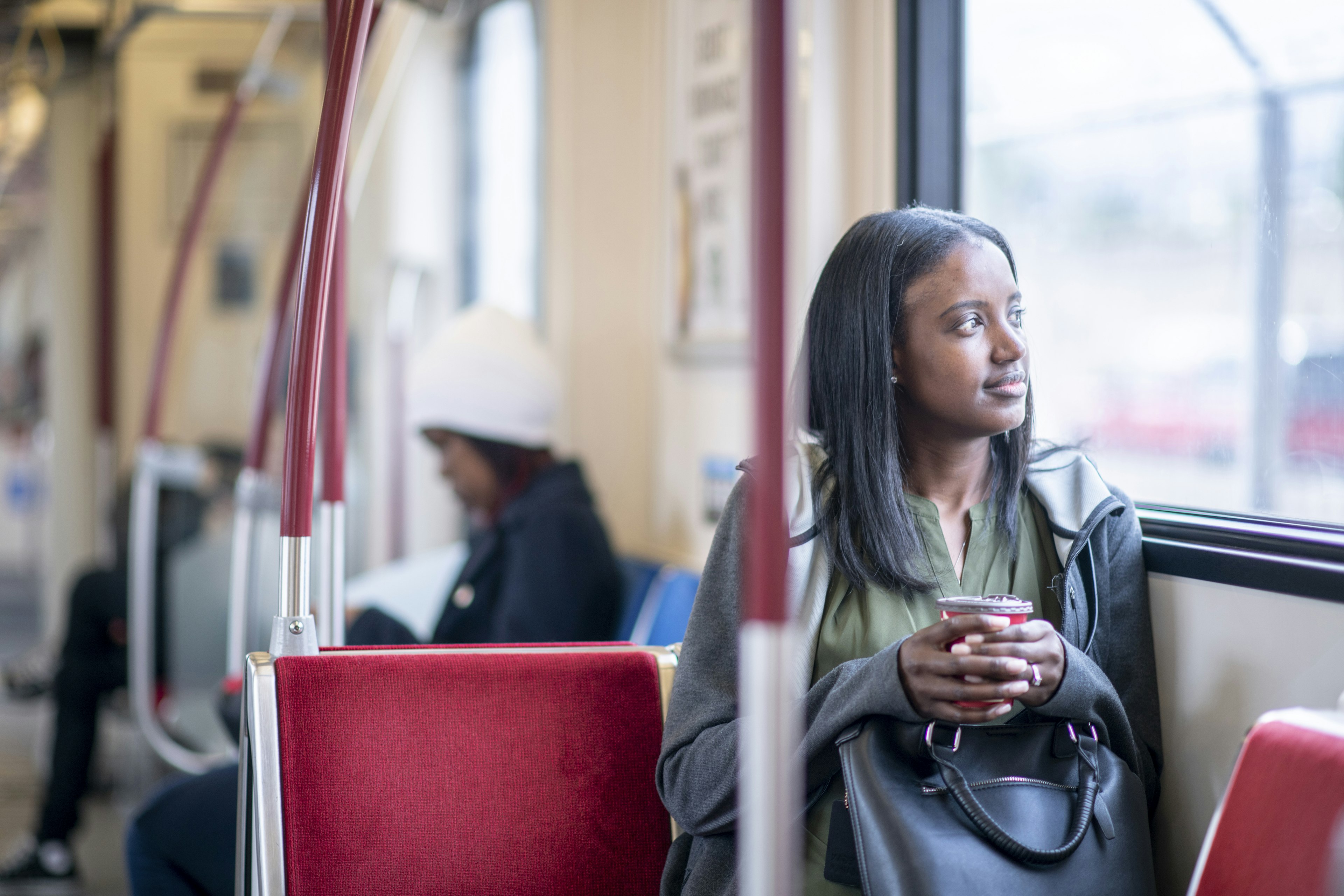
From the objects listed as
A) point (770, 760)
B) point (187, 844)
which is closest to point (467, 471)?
point (187, 844)

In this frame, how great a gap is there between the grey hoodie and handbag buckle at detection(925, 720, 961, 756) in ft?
0.15

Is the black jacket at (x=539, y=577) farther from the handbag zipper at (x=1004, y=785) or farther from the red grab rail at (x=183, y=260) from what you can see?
the red grab rail at (x=183, y=260)

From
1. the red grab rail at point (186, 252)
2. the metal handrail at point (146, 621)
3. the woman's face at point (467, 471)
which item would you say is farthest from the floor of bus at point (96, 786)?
the woman's face at point (467, 471)

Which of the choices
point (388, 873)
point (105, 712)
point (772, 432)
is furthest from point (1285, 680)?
point (105, 712)

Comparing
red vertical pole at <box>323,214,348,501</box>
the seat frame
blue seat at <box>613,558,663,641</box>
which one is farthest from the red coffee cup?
blue seat at <box>613,558,663,641</box>

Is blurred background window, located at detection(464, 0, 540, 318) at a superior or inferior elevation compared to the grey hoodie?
superior

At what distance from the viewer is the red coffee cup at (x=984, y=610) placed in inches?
43.3

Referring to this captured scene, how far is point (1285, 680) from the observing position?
1.26 m

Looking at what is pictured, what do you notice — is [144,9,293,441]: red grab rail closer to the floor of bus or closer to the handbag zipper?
the floor of bus

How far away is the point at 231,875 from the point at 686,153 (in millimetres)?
1636

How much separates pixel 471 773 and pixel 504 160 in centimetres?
260

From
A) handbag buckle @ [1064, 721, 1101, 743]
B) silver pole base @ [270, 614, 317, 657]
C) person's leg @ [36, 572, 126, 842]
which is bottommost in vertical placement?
person's leg @ [36, 572, 126, 842]

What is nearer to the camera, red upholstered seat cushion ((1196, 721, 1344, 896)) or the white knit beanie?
red upholstered seat cushion ((1196, 721, 1344, 896))

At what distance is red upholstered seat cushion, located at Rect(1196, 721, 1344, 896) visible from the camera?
3.23 ft
